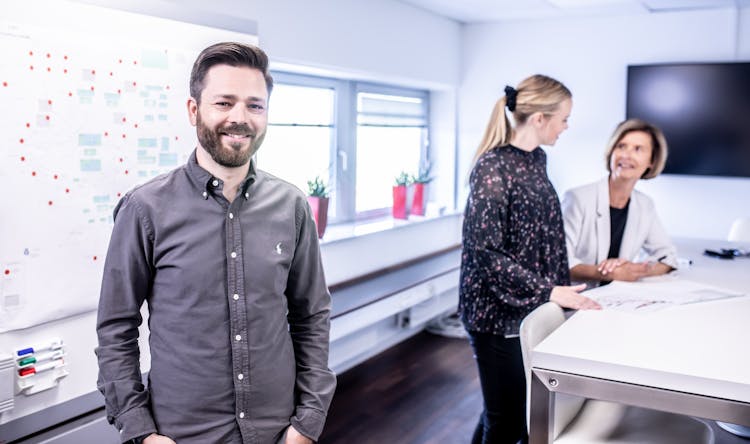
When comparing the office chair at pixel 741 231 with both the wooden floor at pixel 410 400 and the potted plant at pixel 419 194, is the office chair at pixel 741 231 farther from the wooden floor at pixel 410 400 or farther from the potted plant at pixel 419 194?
the potted plant at pixel 419 194

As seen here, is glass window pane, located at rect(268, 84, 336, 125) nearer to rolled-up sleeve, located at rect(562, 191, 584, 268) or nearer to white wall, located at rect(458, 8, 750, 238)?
white wall, located at rect(458, 8, 750, 238)

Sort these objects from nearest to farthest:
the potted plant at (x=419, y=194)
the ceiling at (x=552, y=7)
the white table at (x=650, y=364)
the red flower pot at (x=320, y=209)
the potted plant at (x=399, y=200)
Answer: the white table at (x=650, y=364)
the red flower pot at (x=320, y=209)
the ceiling at (x=552, y=7)
the potted plant at (x=399, y=200)
the potted plant at (x=419, y=194)

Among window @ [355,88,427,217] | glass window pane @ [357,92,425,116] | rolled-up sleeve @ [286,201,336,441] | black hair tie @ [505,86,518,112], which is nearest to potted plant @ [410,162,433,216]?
window @ [355,88,427,217]

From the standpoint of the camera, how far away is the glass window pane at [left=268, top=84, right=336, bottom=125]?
149 inches

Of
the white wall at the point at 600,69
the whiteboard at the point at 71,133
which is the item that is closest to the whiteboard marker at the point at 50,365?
the whiteboard at the point at 71,133

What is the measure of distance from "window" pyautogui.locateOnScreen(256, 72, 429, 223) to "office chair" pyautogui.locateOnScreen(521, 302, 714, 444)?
1926mm

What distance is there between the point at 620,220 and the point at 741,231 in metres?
1.81

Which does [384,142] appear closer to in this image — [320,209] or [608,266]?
[320,209]

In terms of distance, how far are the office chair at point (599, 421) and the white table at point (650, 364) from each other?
0.08m

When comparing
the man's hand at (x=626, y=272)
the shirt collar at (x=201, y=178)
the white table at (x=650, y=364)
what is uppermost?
the shirt collar at (x=201, y=178)

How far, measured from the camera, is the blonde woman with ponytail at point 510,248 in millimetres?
2176

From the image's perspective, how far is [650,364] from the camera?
5.25 ft

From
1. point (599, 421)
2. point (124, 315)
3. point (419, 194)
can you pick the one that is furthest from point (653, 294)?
point (419, 194)

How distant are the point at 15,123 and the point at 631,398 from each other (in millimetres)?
1826
